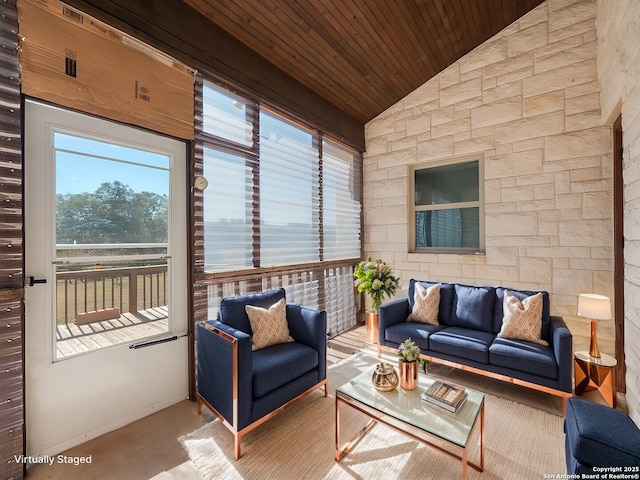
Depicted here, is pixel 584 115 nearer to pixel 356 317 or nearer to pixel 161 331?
pixel 356 317

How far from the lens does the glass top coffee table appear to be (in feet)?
5.03

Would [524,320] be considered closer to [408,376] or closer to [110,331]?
[408,376]

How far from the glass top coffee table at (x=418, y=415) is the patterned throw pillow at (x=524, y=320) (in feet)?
3.70

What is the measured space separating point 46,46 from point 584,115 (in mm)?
4537

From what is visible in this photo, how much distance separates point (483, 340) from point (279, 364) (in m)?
1.93

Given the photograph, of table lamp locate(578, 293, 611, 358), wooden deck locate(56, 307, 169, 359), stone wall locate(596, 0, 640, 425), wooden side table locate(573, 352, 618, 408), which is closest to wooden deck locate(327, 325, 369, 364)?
wooden deck locate(56, 307, 169, 359)

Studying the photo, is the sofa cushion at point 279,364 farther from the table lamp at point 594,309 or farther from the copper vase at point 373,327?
the table lamp at point 594,309

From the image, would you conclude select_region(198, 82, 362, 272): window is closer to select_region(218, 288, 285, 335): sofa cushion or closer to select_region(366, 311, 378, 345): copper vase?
select_region(218, 288, 285, 335): sofa cushion

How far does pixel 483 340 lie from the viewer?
2734 millimetres

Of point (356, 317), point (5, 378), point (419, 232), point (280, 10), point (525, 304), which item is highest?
point (280, 10)

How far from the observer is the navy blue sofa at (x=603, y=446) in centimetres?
119

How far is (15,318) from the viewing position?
5.54ft

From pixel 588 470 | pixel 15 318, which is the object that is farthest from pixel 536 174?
pixel 15 318

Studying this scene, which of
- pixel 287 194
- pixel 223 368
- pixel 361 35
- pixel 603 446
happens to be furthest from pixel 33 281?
pixel 361 35
